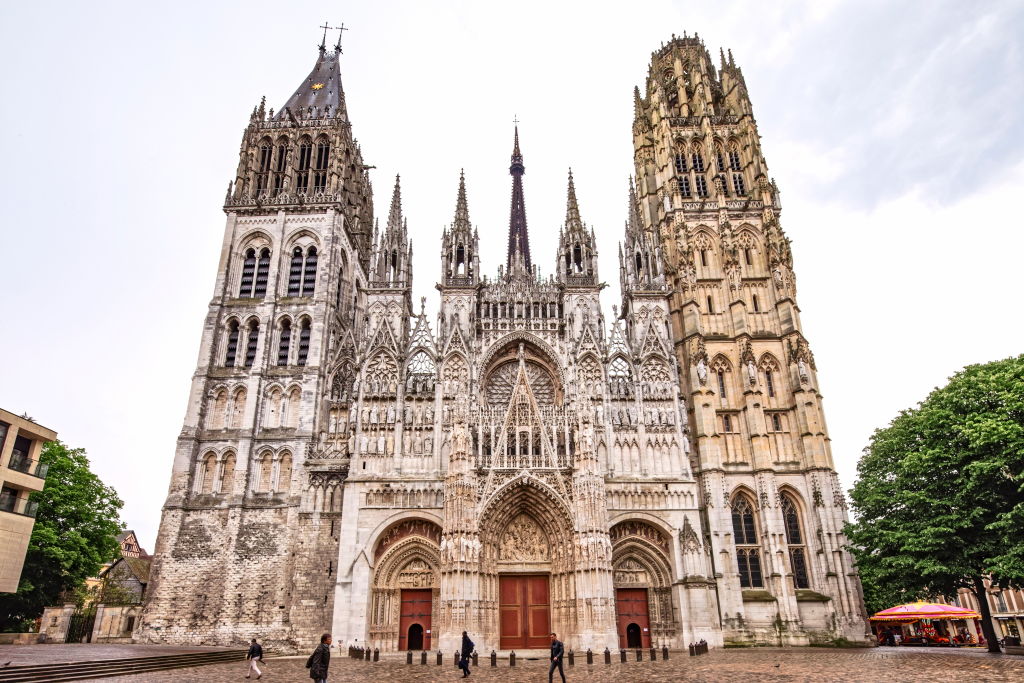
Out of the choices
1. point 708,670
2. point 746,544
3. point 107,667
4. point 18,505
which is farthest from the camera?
point 746,544

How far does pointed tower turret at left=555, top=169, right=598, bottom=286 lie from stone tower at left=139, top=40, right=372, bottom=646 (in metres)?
9.15

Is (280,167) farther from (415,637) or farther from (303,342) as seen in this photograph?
(415,637)

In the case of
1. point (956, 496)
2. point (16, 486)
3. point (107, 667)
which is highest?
point (16, 486)

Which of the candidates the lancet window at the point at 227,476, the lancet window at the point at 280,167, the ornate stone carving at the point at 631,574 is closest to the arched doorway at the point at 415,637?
the ornate stone carving at the point at 631,574

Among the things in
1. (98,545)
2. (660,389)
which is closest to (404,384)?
(660,389)

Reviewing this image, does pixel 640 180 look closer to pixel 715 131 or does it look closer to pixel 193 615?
pixel 715 131

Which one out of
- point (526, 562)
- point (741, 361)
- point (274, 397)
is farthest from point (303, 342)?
point (741, 361)

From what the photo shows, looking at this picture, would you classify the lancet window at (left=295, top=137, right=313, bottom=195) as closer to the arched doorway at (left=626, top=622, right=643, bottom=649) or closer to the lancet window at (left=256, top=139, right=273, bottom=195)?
the lancet window at (left=256, top=139, right=273, bottom=195)

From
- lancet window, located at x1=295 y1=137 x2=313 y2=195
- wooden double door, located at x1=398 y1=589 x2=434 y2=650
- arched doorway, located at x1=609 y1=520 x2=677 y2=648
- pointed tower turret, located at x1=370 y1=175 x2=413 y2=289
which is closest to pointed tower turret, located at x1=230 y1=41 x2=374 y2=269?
lancet window, located at x1=295 y1=137 x2=313 y2=195

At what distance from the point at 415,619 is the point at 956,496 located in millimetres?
22469

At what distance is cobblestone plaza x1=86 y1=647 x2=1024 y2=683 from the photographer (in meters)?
15.6

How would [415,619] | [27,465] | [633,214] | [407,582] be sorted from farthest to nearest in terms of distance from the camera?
[633,214] < [27,465] < [407,582] < [415,619]

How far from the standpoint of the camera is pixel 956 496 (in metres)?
22.1

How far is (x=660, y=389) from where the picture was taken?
104 ft
